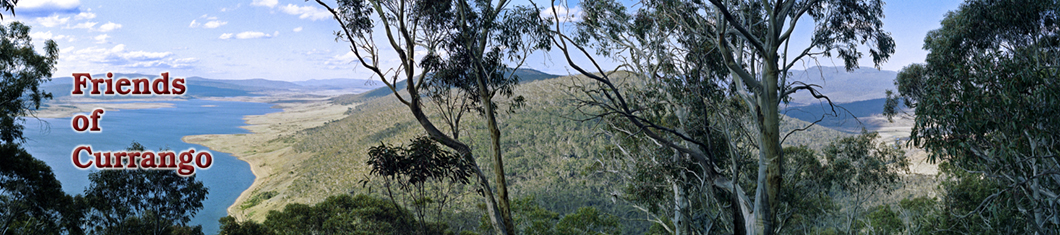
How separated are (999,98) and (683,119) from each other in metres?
2.70

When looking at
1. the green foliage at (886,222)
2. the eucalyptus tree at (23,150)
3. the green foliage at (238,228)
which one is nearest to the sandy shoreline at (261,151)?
the green foliage at (238,228)

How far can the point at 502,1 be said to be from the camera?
17.2 ft

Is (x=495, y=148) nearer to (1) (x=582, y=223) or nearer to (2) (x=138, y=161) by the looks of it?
(1) (x=582, y=223)

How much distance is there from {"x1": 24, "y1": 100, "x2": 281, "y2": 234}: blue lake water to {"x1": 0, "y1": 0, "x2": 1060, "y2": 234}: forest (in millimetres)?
10323

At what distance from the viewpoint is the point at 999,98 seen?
4.33 meters

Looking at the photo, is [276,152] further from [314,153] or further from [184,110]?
[184,110]

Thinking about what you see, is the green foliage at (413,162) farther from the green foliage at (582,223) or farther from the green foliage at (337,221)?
the green foliage at (337,221)

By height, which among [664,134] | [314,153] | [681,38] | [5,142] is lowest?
[314,153]

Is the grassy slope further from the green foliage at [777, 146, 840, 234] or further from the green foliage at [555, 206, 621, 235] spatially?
the green foliage at [777, 146, 840, 234]

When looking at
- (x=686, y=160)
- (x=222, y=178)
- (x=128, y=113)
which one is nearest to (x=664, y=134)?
(x=686, y=160)

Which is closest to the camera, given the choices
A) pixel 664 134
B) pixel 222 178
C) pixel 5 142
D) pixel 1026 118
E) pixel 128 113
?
pixel 1026 118

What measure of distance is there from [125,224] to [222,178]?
4192 centimetres

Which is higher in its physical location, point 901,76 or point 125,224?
point 901,76

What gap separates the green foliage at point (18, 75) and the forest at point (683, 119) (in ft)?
0.07
